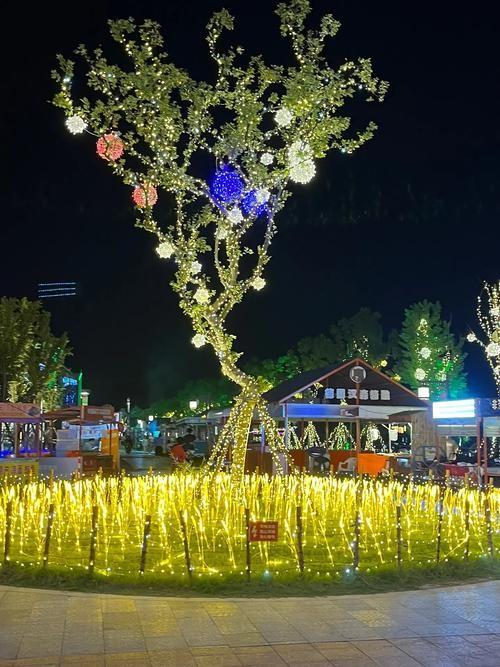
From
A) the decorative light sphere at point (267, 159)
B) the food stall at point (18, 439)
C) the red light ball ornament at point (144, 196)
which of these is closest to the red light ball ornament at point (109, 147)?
the red light ball ornament at point (144, 196)

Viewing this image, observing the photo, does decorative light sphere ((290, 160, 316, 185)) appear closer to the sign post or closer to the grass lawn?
the sign post

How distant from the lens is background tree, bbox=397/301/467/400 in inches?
1909

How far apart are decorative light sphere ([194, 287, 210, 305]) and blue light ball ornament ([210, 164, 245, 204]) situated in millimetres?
1672

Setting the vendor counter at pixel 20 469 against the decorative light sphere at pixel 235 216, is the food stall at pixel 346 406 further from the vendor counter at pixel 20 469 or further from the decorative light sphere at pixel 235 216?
the decorative light sphere at pixel 235 216

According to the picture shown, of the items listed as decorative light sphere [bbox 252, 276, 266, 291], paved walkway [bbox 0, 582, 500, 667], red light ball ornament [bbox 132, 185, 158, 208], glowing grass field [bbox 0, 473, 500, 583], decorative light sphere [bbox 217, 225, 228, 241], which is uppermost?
red light ball ornament [bbox 132, 185, 158, 208]

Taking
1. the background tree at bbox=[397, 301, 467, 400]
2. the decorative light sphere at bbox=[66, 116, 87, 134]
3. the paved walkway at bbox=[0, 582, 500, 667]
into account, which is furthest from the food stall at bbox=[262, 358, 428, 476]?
the background tree at bbox=[397, 301, 467, 400]

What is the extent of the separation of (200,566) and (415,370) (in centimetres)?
4198

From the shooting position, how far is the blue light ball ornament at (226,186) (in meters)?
13.5

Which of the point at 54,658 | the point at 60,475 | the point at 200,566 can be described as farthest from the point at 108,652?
the point at 60,475

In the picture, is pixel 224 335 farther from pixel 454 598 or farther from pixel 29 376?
pixel 29 376

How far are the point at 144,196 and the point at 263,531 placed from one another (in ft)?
23.1

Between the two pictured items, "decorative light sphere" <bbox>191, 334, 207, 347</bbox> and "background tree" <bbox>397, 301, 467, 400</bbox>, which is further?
"background tree" <bbox>397, 301, 467, 400</bbox>

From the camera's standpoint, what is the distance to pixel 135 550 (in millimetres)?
9680

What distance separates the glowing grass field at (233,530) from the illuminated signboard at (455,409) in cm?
314
